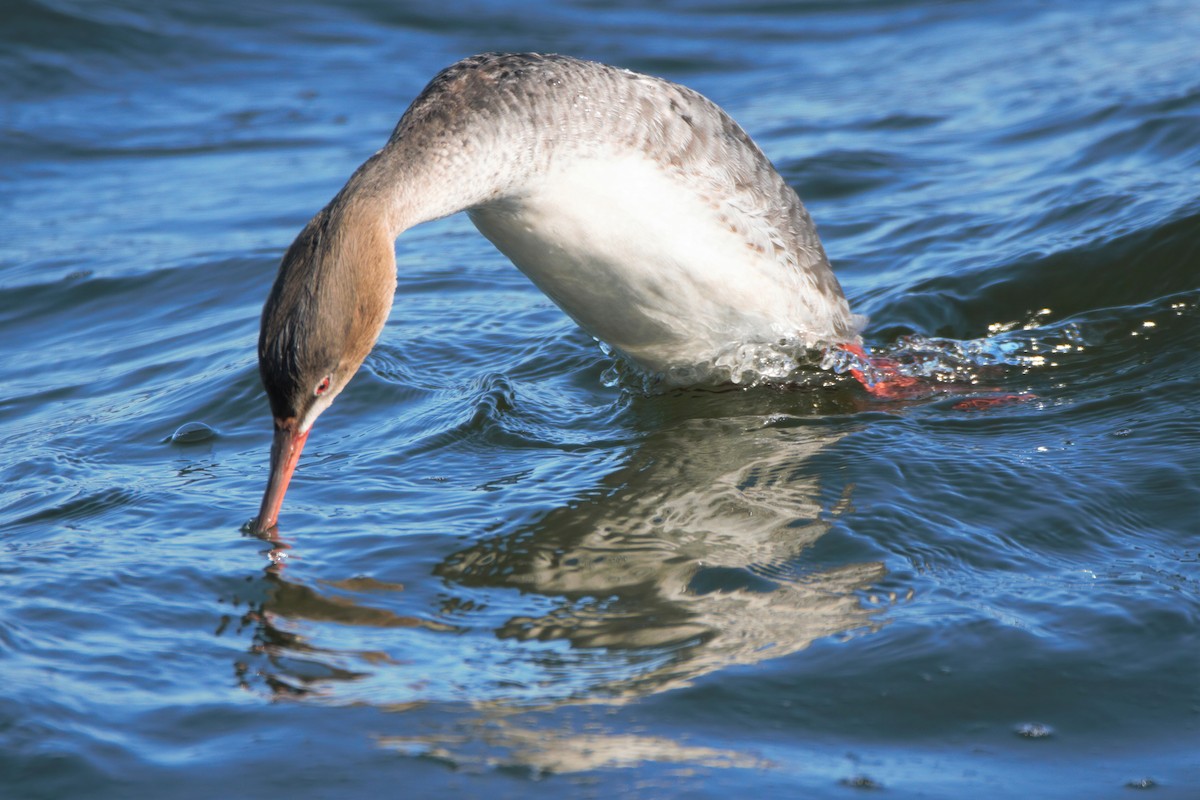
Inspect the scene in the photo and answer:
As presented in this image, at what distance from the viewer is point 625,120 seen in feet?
19.9

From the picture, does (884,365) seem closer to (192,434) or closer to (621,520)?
(621,520)

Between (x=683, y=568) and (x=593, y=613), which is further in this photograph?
(x=683, y=568)

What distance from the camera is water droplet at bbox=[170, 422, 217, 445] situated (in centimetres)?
686

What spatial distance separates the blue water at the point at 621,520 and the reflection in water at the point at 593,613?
0.06ft

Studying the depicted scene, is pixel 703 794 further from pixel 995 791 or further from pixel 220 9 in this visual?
pixel 220 9

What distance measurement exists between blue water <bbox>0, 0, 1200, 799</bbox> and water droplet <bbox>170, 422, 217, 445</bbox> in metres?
0.03

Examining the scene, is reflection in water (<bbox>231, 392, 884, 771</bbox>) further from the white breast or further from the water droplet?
the water droplet

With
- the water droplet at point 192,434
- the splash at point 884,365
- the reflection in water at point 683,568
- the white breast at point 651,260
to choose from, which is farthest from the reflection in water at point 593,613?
the water droplet at point 192,434

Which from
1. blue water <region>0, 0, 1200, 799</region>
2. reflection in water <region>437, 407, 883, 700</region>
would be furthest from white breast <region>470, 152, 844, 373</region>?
reflection in water <region>437, 407, 883, 700</region>

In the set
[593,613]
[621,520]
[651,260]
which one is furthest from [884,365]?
[593,613]

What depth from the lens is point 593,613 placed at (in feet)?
15.7

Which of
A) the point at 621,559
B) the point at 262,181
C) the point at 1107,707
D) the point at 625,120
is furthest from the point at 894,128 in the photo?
the point at 1107,707

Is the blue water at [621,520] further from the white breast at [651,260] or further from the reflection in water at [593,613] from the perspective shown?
the white breast at [651,260]

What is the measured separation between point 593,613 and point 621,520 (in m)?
0.85
